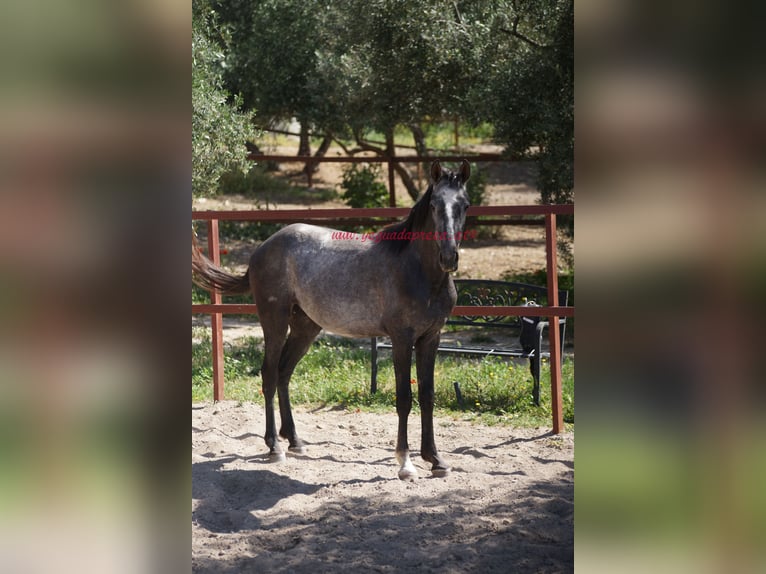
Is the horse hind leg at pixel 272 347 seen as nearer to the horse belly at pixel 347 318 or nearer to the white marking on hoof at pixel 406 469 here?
the horse belly at pixel 347 318

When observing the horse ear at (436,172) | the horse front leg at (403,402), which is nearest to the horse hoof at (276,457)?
the horse front leg at (403,402)

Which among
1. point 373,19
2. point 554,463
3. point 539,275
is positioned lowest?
point 554,463

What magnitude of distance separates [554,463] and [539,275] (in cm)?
535

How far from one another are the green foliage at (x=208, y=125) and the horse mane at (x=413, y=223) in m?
3.01

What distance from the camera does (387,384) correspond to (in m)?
6.05

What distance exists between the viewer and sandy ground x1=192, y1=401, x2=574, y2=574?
312cm

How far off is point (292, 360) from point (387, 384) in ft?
4.66

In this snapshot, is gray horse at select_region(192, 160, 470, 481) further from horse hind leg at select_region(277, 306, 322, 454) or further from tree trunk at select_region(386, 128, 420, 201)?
tree trunk at select_region(386, 128, 420, 201)

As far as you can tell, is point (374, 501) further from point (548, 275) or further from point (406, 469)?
point (548, 275)

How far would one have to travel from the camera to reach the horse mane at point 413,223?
4.08m

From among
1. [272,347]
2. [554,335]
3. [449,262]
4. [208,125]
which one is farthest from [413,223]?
[208,125]
